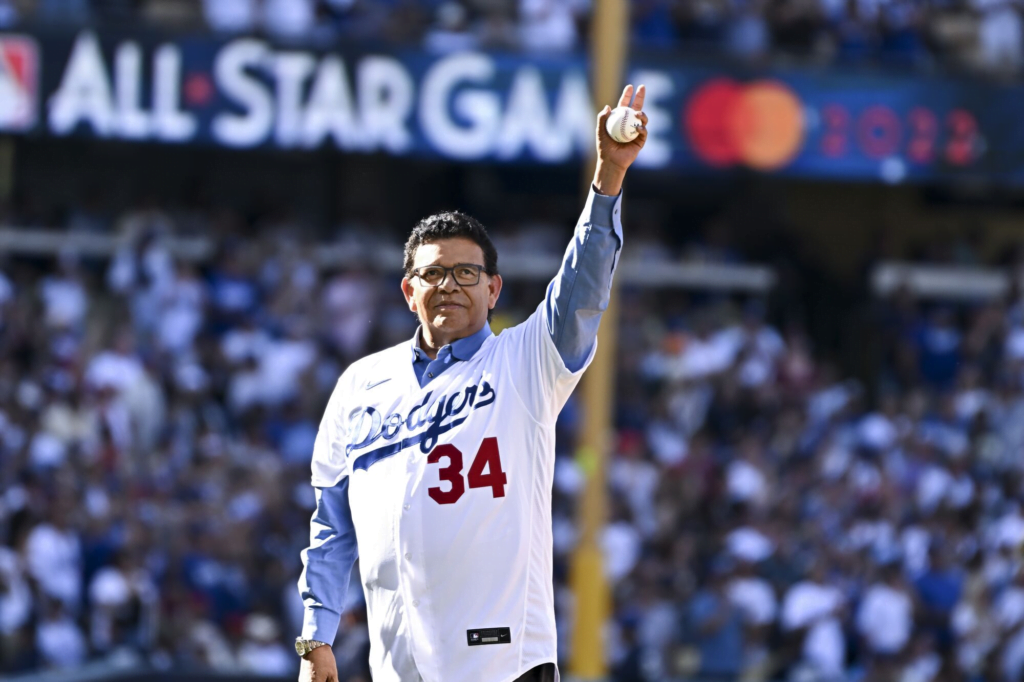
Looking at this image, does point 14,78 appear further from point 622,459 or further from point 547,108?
point 622,459

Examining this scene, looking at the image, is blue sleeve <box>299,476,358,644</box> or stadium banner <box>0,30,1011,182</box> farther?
stadium banner <box>0,30,1011,182</box>

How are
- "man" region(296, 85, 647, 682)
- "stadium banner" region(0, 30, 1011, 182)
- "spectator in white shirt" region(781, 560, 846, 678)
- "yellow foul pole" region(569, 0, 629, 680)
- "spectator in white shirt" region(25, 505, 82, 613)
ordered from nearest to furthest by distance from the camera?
"man" region(296, 85, 647, 682)
"yellow foul pole" region(569, 0, 629, 680)
"spectator in white shirt" region(25, 505, 82, 613)
"spectator in white shirt" region(781, 560, 846, 678)
"stadium banner" region(0, 30, 1011, 182)

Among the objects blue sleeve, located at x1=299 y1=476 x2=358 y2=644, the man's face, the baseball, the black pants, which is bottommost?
the black pants

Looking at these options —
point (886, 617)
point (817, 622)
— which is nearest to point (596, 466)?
point (817, 622)

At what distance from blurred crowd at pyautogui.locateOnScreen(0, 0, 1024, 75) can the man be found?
1094cm

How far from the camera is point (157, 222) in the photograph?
14.7 metres

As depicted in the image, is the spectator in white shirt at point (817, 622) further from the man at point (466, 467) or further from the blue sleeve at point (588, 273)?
the blue sleeve at point (588, 273)

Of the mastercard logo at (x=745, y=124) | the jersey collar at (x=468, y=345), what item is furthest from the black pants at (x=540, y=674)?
the mastercard logo at (x=745, y=124)

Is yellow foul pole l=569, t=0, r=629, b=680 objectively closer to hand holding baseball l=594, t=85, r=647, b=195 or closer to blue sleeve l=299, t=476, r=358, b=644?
blue sleeve l=299, t=476, r=358, b=644

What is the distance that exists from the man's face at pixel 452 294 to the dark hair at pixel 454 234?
13 millimetres

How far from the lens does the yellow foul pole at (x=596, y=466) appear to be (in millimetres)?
9766

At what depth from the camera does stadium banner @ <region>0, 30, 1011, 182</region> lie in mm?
14508

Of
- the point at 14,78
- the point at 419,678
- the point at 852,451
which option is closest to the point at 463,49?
the point at 14,78

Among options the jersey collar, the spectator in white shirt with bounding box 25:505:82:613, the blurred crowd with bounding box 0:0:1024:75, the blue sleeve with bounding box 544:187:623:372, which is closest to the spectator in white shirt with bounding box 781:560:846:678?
the spectator in white shirt with bounding box 25:505:82:613
